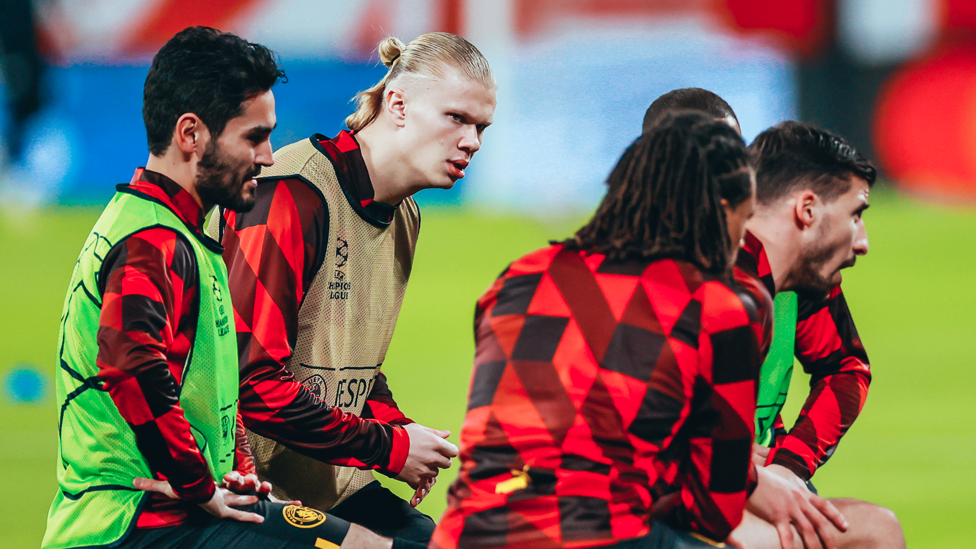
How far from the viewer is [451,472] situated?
20.2ft

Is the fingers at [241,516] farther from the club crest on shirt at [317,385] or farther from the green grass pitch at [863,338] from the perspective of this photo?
the green grass pitch at [863,338]

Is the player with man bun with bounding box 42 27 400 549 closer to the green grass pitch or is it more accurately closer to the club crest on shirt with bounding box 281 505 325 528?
the club crest on shirt with bounding box 281 505 325 528

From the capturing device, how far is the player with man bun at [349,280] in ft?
8.28

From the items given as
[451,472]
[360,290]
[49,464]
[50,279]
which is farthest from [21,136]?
[360,290]

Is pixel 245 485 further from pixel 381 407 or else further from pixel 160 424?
pixel 381 407

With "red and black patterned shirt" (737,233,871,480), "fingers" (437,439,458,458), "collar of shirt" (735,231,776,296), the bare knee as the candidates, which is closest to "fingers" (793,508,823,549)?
the bare knee

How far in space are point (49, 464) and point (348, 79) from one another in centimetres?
1165

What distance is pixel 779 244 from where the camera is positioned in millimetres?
2771

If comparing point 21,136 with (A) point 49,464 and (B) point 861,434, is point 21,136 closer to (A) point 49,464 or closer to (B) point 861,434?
(A) point 49,464

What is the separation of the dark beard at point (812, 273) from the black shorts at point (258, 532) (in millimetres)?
1353

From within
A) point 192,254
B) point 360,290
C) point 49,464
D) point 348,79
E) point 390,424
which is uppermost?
point 348,79

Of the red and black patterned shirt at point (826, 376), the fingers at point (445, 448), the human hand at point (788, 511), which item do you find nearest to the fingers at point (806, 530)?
the human hand at point (788, 511)

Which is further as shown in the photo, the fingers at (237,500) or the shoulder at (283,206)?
the shoulder at (283,206)

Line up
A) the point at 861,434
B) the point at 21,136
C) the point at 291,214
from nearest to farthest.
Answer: the point at 291,214, the point at 861,434, the point at 21,136
